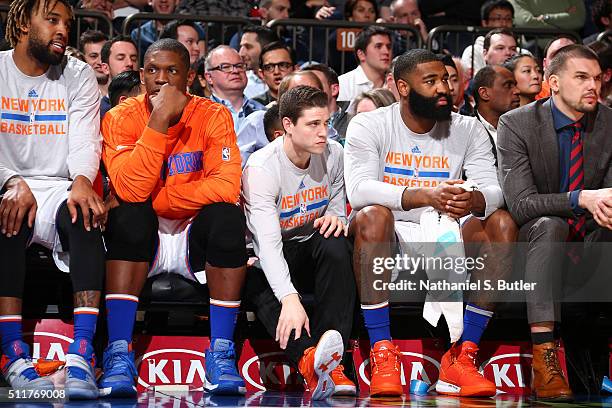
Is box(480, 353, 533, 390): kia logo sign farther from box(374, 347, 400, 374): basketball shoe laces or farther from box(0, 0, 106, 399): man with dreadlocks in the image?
Result: box(0, 0, 106, 399): man with dreadlocks

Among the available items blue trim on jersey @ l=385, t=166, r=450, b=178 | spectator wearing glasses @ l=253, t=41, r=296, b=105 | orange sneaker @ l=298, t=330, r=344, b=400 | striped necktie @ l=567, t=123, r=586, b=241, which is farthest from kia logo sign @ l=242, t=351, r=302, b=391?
spectator wearing glasses @ l=253, t=41, r=296, b=105

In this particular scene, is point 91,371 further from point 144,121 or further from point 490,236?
point 490,236

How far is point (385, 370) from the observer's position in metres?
4.43

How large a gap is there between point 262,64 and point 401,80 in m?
2.01

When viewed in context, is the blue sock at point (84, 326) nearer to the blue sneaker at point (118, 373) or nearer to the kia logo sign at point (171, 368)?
the blue sneaker at point (118, 373)

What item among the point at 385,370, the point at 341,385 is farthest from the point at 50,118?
the point at 385,370

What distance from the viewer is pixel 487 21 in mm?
8680

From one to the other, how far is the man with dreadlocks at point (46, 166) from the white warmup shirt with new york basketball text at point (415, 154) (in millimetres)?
1253

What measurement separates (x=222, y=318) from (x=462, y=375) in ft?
3.69

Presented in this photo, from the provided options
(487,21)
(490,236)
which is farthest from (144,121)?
(487,21)

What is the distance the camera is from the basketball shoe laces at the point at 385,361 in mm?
4441

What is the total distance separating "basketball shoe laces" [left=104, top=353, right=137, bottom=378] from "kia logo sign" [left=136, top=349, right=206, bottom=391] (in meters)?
0.37

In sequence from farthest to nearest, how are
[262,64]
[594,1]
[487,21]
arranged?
[594,1] → [487,21] → [262,64]

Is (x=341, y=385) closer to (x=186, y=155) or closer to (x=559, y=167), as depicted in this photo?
(x=186, y=155)
